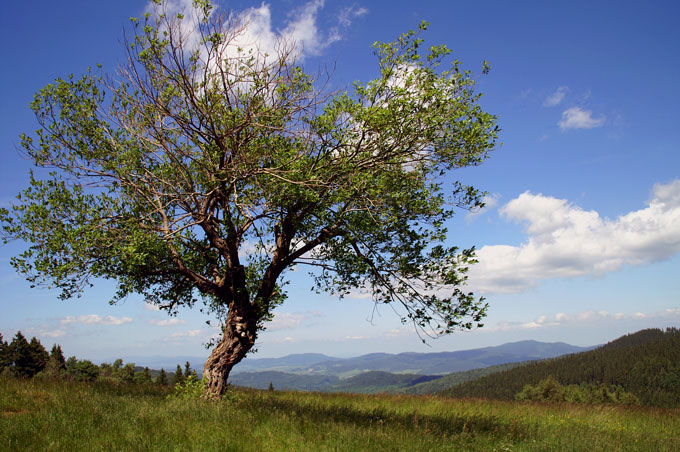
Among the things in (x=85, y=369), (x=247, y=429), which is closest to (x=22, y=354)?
(x=85, y=369)

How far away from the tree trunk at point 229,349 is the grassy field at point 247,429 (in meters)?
0.85

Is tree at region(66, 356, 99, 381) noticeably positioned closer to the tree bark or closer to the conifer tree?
the conifer tree

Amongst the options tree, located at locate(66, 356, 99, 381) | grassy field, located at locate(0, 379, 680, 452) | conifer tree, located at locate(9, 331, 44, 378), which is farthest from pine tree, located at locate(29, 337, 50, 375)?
grassy field, located at locate(0, 379, 680, 452)

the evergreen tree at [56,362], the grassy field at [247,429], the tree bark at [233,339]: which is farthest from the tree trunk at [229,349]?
the evergreen tree at [56,362]

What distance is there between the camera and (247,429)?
29.0 feet

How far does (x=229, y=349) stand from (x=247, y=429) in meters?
5.21

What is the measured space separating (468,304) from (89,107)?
1416cm

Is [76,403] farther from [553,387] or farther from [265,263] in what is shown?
[553,387]

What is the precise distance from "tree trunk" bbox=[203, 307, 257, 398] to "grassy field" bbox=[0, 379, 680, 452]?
33.4 inches

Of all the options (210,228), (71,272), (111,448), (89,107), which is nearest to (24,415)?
(111,448)

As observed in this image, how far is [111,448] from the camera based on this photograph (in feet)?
23.6

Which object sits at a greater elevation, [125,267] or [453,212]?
[453,212]

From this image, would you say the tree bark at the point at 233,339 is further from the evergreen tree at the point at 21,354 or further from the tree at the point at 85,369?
the evergreen tree at the point at 21,354

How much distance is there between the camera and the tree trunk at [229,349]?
44.0ft
